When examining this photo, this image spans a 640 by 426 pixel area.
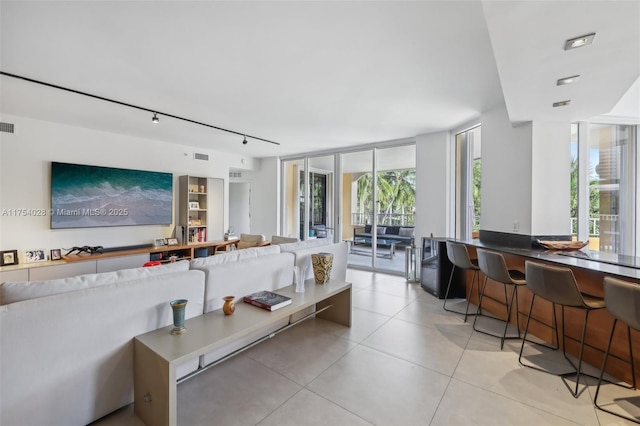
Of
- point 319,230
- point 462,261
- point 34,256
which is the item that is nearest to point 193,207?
point 34,256

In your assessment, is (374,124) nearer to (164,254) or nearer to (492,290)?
(492,290)

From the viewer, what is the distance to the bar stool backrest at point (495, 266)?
106 inches

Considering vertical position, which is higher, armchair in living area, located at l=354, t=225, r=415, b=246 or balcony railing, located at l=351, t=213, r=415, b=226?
balcony railing, located at l=351, t=213, r=415, b=226

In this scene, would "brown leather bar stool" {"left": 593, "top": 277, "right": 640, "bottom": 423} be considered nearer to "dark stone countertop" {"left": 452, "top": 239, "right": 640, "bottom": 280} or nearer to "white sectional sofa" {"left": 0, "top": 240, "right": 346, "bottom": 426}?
"dark stone countertop" {"left": 452, "top": 239, "right": 640, "bottom": 280}

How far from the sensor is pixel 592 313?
238cm

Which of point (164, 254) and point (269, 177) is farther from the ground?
point (269, 177)

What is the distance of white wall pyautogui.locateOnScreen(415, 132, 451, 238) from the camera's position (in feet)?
15.6

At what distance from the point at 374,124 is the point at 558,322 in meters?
3.33

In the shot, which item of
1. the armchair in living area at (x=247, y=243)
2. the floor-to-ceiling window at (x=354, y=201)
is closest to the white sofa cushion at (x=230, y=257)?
the armchair in living area at (x=247, y=243)

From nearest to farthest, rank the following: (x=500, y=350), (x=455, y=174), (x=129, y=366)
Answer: (x=129, y=366) < (x=500, y=350) < (x=455, y=174)

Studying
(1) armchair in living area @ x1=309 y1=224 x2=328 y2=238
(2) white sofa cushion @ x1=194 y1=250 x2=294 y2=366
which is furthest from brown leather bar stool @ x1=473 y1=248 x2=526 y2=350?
(1) armchair in living area @ x1=309 y1=224 x2=328 y2=238

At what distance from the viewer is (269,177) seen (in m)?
7.43

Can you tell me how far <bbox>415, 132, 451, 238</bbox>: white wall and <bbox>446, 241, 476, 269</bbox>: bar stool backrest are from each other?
1293 millimetres

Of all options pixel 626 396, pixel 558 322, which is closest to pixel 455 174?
pixel 558 322
